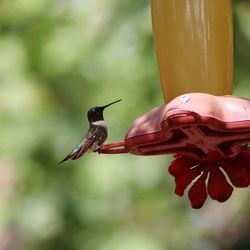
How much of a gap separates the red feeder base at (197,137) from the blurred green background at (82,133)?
4.79 ft

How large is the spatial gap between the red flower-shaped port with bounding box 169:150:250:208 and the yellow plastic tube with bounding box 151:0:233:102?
0.16 meters

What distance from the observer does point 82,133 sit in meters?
3.60

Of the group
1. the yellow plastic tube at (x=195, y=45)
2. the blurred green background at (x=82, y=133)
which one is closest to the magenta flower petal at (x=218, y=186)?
the yellow plastic tube at (x=195, y=45)

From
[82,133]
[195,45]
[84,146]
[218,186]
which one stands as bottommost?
[82,133]

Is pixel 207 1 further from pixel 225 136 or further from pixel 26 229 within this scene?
pixel 26 229

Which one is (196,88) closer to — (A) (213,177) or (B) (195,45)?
(B) (195,45)

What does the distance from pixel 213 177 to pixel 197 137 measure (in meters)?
0.19

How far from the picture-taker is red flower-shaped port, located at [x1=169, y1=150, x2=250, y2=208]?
2.06 m

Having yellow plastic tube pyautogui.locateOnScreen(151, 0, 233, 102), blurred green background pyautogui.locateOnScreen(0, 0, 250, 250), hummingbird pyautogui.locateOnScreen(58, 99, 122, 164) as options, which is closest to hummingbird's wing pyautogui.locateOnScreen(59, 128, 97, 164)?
hummingbird pyautogui.locateOnScreen(58, 99, 122, 164)

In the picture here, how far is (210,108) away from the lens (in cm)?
180

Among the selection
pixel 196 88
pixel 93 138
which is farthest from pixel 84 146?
pixel 196 88

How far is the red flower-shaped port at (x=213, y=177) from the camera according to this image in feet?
6.75

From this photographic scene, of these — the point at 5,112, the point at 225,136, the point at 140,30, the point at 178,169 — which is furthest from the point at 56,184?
the point at 225,136

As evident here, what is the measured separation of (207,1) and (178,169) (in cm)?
38
